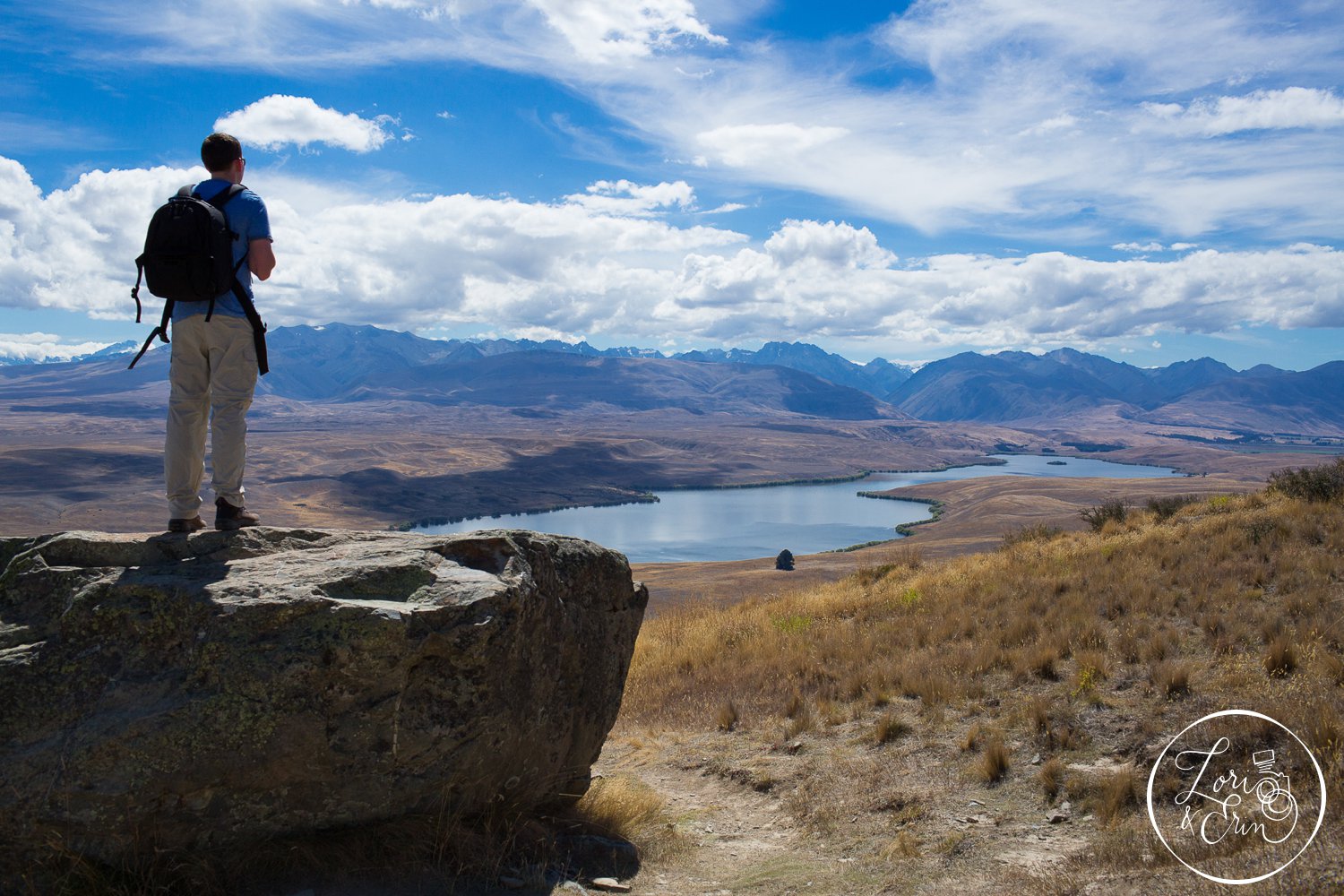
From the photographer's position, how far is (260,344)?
5.45 m

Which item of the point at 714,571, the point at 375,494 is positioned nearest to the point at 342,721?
the point at 714,571

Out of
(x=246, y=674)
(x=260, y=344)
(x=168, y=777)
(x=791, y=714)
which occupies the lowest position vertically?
(x=791, y=714)

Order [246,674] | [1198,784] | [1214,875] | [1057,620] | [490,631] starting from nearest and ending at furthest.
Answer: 1. [1214,875]
2. [246,674]
3. [490,631]
4. [1198,784]
5. [1057,620]

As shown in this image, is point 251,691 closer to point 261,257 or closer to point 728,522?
point 261,257

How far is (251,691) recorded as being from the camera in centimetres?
405

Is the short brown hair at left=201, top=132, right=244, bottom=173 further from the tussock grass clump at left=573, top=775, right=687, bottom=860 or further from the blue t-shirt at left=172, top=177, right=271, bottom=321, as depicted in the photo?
the tussock grass clump at left=573, top=775, right=687, bottom=860

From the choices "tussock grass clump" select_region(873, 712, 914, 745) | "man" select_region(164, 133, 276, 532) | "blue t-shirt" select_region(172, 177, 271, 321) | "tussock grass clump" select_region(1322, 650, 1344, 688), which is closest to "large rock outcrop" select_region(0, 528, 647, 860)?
"man" select_region(164, 133, 276, 532)

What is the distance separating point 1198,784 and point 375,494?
5547 inches

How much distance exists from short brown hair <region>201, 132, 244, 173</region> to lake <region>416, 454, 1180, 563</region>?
65.0 meters

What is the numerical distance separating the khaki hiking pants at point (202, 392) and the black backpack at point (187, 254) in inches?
6.6

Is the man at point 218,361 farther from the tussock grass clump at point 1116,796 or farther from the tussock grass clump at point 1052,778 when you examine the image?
the tussock grass clump at point 1116,796

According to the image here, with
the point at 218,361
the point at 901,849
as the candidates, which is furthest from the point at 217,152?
the point at 901,849

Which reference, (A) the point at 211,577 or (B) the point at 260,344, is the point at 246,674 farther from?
(B) the point at 260,344

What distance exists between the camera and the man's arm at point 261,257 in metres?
5.33
